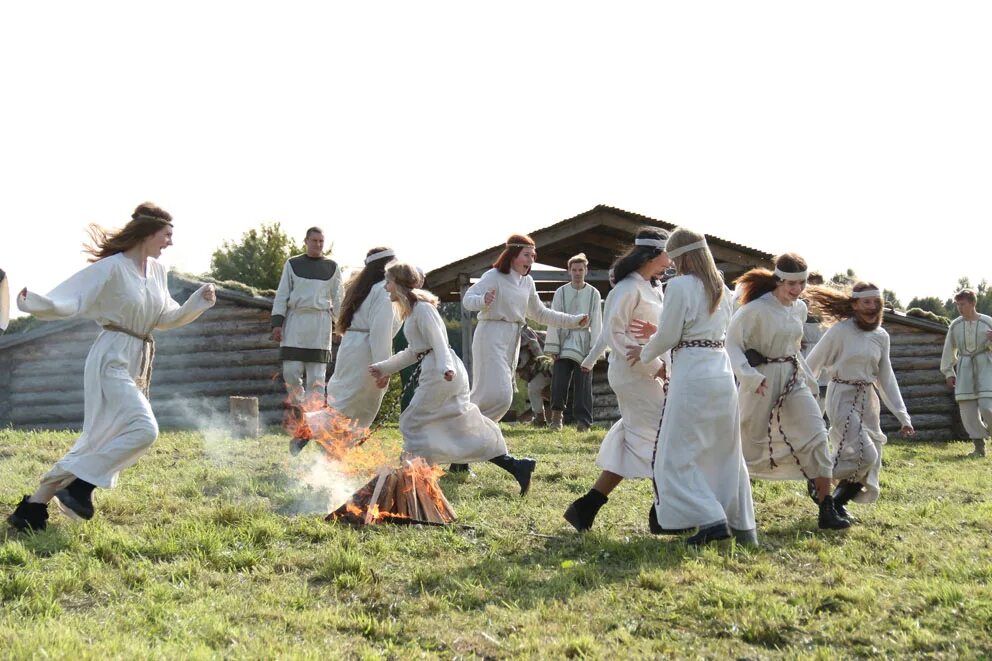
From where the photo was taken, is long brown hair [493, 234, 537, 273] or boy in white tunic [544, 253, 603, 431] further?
boy in white tunic [544, 253, 603, 431]

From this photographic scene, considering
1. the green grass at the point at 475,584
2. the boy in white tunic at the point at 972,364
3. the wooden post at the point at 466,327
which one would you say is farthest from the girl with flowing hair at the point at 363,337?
the boy in white tunic at the point at 972,364

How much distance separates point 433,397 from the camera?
8.12 metres

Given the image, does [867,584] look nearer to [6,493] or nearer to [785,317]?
[785,317]

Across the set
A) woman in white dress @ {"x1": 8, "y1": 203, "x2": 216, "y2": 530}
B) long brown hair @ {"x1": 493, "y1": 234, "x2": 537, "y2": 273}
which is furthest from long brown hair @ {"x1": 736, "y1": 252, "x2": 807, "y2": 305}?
woman in white dress @ {"x1": 8, "y1": 203, "x2": 216, "y2": 530}

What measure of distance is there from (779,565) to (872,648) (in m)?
1.48

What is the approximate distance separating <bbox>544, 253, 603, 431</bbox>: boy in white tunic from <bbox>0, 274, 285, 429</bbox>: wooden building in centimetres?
460

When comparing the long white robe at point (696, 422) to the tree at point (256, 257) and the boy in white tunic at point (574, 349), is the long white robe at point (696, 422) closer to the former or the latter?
the boy in white tunic at point (574, 349)

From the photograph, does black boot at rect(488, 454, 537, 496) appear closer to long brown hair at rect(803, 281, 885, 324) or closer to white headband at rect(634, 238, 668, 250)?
white headband at rect(634, 238, 668, 250)

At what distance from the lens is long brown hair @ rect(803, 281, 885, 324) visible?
810 centimetres

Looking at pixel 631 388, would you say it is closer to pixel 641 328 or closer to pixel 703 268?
pixel 641 328

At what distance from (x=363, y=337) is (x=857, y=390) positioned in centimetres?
432

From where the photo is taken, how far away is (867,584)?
5.41m

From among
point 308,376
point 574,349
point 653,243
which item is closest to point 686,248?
point 653,243

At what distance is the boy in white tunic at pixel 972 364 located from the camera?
14758 mm
